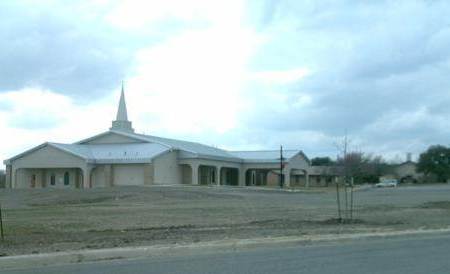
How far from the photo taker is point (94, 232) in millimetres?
18688

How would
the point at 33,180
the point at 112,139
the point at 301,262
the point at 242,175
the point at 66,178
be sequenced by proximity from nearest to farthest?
the point at 301,262 < the point at 66,178 < the point at 33,180 < the point at 112,139 < the point at 242,175

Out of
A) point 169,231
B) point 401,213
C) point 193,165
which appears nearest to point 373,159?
point 193,165

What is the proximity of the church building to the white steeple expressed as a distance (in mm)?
760

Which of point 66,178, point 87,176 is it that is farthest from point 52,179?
point 87,176

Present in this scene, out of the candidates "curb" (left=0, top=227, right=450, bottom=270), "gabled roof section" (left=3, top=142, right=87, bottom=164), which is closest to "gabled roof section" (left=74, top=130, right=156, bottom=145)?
"gabled roof section" (left=3, top=142, right=87, bottom=164)

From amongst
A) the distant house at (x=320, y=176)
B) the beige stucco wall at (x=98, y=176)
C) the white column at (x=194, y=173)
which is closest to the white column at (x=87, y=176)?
the beige stucco wall at (x=98, y=176)

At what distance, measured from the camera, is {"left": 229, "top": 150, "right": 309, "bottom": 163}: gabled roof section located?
309 feet

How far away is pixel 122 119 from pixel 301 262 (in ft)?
259

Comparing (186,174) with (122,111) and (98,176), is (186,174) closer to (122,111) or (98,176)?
(98,176)

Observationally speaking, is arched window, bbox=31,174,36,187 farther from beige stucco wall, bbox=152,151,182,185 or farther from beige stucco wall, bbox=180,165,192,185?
beige stucco wall, bbox=180,165,192,185

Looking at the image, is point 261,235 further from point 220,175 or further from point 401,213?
point 220,175

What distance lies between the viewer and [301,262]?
13.0m

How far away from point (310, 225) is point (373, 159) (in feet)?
437

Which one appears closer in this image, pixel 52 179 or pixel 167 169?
pixel 167 169
